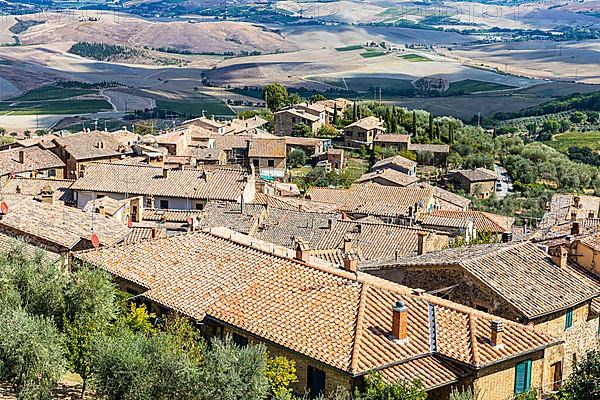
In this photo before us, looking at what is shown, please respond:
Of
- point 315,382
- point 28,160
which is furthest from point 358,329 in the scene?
point 28,160

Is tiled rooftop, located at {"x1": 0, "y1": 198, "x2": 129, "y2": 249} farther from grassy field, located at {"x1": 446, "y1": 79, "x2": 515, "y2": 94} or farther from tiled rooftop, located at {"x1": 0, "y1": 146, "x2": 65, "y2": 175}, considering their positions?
grassy field, located at {"x1": 446, "y1": 79, "x2": 515, "y2": 94}

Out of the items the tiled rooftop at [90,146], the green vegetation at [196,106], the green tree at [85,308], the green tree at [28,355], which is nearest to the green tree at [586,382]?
the green tree at [85,308]

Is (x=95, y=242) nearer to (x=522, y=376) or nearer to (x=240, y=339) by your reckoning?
(x=240, y=339)

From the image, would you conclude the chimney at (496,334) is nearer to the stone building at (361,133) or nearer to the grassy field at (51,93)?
the stone building at (361,133)

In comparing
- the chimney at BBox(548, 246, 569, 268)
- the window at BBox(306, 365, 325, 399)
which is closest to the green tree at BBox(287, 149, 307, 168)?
the chimney at BBox(548, 246, 569, 268)

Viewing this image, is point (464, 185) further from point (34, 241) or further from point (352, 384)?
point (352, 384)

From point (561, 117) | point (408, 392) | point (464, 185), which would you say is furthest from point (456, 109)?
point (408, 392)
